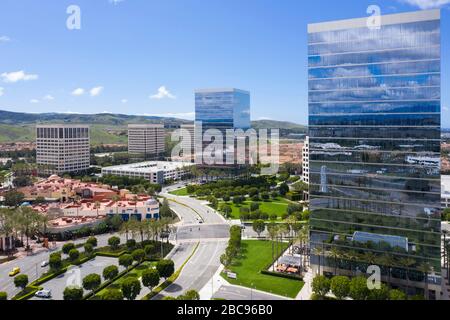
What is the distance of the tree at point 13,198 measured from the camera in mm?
47469

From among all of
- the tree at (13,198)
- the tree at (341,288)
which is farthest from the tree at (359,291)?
the tree at (13,198)

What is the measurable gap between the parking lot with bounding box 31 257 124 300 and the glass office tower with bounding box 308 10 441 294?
49.1 ft

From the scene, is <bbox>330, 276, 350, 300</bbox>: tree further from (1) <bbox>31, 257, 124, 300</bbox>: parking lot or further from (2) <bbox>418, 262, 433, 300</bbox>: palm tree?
(1) <bbox>31, 257, 124, 300</bbox>: parking lot

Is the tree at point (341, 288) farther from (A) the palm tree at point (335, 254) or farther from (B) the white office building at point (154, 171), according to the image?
(B) the white office building at point (154, 171)

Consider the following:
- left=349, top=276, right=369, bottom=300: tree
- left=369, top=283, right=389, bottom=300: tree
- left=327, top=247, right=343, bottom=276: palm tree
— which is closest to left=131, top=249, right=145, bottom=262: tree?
left=327, top=247, right=343, bottom=276: palm tree

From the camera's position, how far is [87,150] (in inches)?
3046

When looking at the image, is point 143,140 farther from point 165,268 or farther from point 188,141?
point 165,268

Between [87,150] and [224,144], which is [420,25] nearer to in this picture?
[224,144]

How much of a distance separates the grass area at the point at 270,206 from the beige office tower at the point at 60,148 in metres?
38.1

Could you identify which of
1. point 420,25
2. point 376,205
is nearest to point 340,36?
point 420,25

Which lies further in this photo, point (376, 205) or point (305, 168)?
point (305, 168)

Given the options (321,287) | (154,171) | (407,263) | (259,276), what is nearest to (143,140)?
(154,171)

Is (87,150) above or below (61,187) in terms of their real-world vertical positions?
above
